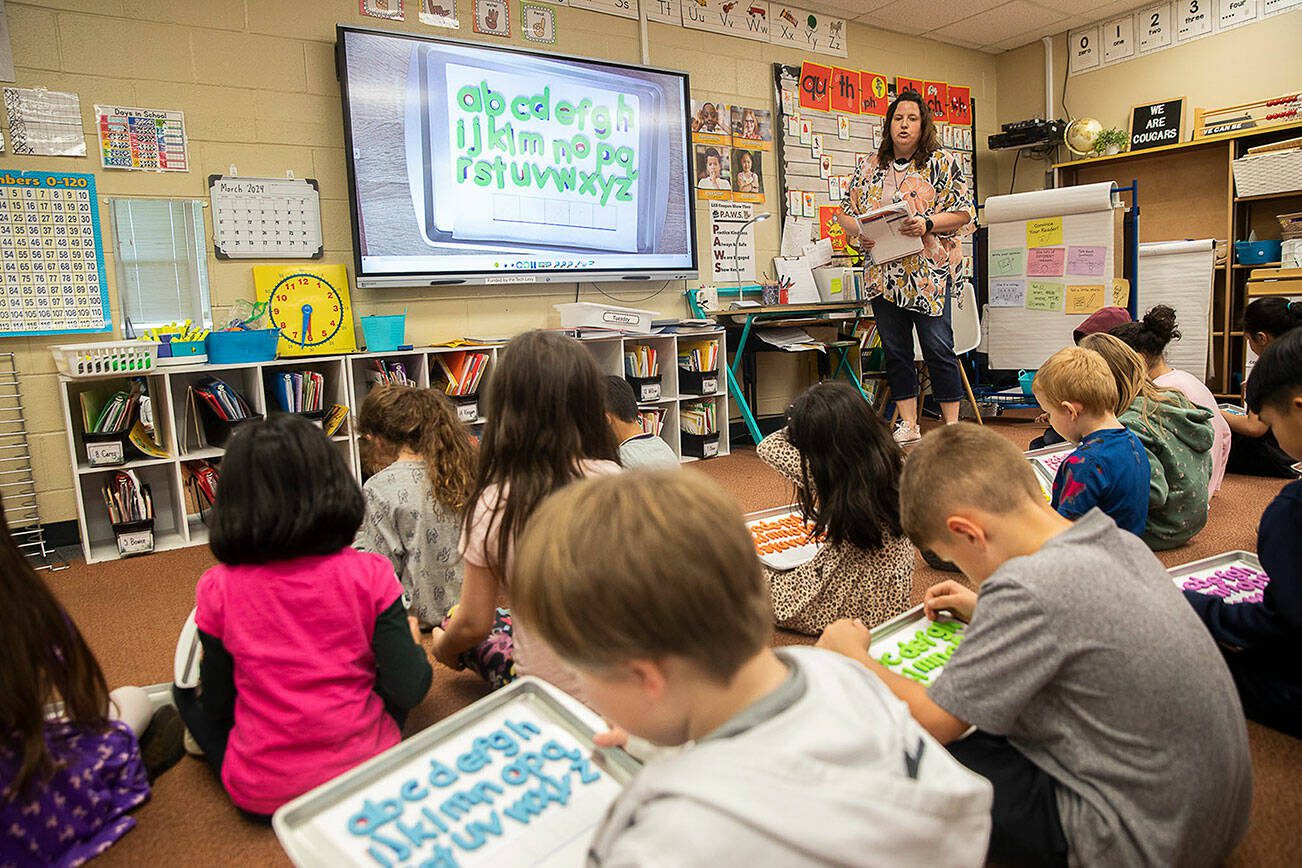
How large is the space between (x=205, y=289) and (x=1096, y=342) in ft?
10.4

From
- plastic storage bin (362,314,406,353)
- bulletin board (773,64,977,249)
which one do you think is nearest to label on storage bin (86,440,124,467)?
plastic storage bin (362,314,406,353)

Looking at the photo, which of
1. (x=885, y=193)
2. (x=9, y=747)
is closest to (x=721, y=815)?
(x=9, y=747)

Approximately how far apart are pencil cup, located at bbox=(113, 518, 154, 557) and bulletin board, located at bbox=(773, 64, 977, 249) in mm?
3657

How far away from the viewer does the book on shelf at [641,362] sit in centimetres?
416

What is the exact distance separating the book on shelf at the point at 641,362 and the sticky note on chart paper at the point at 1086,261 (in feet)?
7.86

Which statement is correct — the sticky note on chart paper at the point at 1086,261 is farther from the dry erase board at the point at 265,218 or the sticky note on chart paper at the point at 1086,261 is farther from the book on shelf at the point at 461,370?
the dry erase board at the point at 265,218

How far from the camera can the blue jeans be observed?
13.4 ft

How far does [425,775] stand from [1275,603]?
129cm

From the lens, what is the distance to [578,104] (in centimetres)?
410

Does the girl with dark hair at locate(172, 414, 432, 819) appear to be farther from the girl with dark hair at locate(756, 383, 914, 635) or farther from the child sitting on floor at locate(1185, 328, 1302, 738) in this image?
the child sitting on floor at locate(1185, 328, 1302, 738)

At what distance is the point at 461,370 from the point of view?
3697 mm

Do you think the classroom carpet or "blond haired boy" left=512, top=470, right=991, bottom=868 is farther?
the classroom carpet

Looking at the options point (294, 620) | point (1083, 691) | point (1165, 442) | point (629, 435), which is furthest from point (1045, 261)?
point (294, 620)

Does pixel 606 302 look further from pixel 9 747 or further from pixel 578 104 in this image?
pixel 9 747
